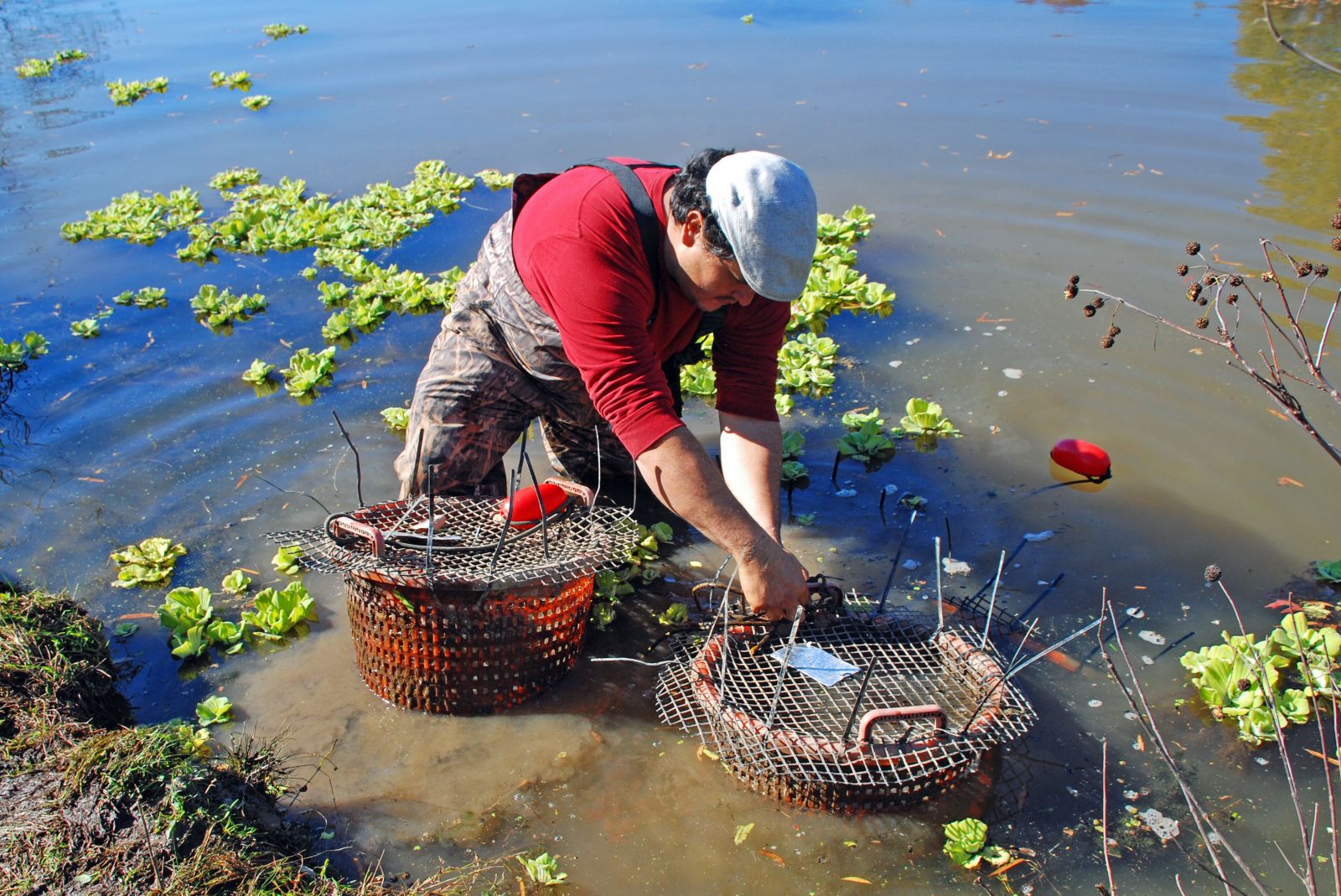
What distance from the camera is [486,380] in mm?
3863

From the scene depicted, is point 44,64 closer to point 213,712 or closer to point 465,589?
point 213,712

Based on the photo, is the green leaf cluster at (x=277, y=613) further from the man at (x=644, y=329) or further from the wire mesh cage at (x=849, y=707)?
the wire mesh cage at (x=849, y=707)

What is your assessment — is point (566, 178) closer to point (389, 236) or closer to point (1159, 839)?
point (1159, 839)

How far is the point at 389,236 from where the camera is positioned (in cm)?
757

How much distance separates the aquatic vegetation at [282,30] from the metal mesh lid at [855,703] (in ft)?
42.7

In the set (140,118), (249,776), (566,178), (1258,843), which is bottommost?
(1258,843)

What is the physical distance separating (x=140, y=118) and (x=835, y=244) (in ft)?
26.4

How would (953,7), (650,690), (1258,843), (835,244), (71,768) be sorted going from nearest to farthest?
(71,768) → (1258,843) → (650,690) → (835,244) → (953,7)

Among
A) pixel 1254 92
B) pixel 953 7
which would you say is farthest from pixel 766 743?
pixel 953 7

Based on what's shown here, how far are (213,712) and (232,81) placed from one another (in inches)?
403

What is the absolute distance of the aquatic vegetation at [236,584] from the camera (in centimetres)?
431

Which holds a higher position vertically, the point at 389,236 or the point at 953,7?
the point at 953,7

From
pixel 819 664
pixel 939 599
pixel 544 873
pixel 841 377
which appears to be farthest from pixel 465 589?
pixel 841 377

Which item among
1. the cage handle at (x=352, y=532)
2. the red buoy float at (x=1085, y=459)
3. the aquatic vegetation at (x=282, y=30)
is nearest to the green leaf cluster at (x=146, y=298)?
the cage handle at (x=352, y=532)
